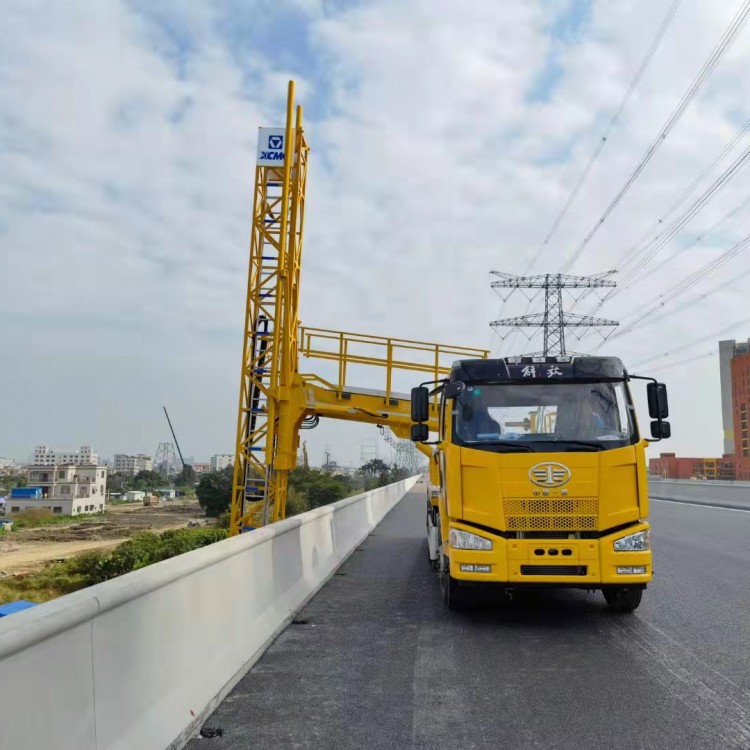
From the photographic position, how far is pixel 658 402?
7.52 m

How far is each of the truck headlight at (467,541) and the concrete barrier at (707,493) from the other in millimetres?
22779

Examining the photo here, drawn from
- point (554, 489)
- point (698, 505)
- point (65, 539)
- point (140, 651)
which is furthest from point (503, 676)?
point (65, 539)

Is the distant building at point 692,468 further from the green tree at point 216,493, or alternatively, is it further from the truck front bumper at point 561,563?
the truck front bumper at point 561,563

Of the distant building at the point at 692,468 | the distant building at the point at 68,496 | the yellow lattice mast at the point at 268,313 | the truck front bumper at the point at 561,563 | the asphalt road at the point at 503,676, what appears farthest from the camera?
the distant building at the point at 68,496

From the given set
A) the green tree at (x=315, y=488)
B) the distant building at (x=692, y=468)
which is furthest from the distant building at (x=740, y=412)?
the green tree at (x=315, y=488)

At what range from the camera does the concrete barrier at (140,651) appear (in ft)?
8.84

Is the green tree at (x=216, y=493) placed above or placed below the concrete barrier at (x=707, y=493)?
below

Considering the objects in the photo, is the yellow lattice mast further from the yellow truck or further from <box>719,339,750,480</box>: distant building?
<box>719,339,750,480</box>: distant building

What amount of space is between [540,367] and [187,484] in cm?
20226

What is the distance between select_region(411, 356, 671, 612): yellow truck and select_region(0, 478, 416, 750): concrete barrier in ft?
6.93

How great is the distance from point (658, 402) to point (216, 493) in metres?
84.1

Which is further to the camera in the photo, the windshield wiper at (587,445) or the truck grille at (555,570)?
the windshield wiper at (587,445)

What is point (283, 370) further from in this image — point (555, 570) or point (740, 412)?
Result: point (740, 412)

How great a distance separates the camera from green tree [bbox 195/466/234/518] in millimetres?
84062
